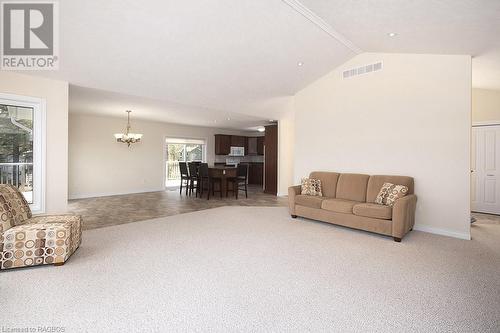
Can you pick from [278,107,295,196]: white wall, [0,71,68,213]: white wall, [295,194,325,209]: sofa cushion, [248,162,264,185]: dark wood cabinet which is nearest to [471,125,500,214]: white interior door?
[295,194,325,209]: sofa cushion

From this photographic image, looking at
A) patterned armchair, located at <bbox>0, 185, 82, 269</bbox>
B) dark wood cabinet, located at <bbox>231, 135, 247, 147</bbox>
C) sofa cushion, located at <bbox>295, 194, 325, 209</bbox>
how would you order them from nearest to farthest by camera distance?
1. patterned armchair, located at <bbox>0, 185, 82, 269</bbox>
2. sofa cushion, located at <bbox>295, 194, 325, 209</bbox>
3. dark wood cabinet, located at <bbox>231, 135, 247, 147</bbox>

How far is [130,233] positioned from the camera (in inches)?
167

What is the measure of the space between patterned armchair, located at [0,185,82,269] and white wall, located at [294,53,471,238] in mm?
4671

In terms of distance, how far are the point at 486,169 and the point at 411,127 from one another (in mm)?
2739

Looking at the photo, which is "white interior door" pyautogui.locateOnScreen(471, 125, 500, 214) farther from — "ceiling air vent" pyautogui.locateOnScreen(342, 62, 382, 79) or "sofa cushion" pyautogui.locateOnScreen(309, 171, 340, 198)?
"sofa cushion" pyautogui.locateOnScreen(309, 171, 340, 198)

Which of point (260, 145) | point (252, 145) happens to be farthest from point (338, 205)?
point (252, 145)

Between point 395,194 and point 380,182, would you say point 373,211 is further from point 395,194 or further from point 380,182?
point 380,182

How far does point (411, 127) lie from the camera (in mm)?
4582

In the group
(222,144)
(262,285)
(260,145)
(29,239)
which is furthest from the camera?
(260,145)

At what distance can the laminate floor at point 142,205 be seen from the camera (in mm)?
5320

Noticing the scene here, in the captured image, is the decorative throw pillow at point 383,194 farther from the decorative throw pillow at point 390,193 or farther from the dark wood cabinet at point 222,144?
the dark wood cabinet at point 222,144

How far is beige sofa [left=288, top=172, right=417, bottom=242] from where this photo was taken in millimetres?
3906

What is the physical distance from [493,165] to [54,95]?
8473mm

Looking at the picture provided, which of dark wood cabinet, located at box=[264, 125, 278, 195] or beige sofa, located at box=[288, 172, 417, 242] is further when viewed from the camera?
dark wood cabinet, located at box=[264, 125, 278, 195]
